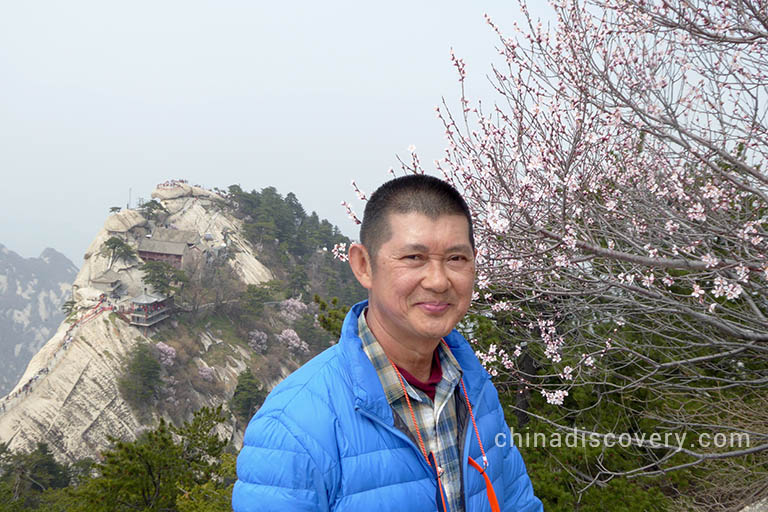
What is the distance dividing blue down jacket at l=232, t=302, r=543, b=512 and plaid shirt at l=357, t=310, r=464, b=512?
0.15 ft

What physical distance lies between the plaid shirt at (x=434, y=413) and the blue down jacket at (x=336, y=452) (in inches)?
1.8

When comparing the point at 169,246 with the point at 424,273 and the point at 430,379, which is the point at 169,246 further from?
the point at 424,273

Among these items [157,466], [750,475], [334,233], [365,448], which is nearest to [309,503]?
[365,448]

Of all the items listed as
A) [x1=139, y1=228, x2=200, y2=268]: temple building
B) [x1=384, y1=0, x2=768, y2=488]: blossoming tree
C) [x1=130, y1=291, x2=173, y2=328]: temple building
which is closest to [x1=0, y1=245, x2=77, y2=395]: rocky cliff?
[x1=139, y1=228, x2=200, y2=268]: temple building

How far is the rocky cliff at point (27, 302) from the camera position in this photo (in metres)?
119

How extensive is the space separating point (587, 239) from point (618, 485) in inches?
125

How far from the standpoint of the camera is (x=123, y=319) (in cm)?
4203

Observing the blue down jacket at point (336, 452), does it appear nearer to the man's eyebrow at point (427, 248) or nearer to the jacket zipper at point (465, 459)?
the jacket zipper at point (465, 459)

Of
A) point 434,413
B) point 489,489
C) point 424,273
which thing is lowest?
point 489,489

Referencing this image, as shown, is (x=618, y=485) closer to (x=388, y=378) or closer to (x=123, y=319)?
(x=388, y=378)

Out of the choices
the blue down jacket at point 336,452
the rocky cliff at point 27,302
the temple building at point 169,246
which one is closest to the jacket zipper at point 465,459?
the blue down jacket at point 336,452

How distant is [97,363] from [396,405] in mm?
44087

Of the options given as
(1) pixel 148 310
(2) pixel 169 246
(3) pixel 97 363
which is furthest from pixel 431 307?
(2) pixel 169 246

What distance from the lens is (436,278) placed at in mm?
1561
